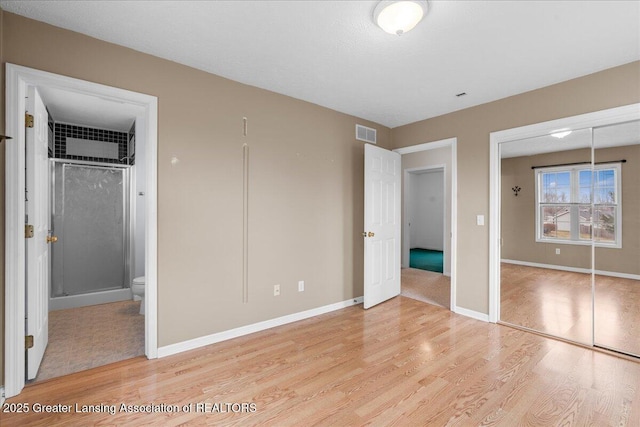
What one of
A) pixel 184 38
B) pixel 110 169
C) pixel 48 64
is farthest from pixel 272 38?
pixel 110 169

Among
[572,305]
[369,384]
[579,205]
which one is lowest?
[369,384]

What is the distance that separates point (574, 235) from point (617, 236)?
316 millimetres

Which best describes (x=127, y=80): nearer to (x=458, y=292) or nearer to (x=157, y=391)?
(x=157, y=391)

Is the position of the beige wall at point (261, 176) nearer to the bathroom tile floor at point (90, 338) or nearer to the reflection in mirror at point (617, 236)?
the reflection in mirror at point (617, 236)

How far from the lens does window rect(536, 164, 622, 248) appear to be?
105 inches

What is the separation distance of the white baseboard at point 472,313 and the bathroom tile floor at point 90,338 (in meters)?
3.38

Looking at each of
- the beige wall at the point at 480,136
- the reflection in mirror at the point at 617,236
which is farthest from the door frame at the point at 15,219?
the reflection in mirror at the point at 617,236

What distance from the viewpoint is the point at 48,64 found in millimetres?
2027

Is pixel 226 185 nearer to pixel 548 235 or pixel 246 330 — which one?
pixel 246 330

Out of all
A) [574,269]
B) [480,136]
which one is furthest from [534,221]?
[480,136]

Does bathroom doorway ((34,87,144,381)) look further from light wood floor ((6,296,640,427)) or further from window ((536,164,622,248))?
window ((536,164,622,248))

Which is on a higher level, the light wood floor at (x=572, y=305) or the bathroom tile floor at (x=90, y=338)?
the light wood floor at (x=572, y=305)

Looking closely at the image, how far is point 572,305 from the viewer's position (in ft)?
9.82

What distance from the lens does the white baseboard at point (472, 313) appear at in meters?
3.35
